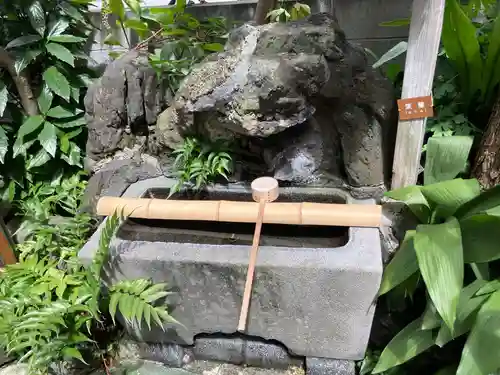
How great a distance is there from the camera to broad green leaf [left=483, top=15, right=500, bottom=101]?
2.14 m

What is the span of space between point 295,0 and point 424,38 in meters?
1.66

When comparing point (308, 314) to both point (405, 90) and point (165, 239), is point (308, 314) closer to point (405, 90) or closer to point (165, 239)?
point (165, 239)

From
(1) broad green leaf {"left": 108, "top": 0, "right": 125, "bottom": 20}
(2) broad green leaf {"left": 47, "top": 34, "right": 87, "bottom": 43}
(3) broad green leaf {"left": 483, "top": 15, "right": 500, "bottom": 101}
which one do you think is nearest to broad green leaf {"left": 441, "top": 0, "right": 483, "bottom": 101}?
(3) broad green leaf {"left": 483, "top": 15, "right": 500, "bottom": 101}

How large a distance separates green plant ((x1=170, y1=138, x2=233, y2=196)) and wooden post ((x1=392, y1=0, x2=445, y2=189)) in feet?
3.48

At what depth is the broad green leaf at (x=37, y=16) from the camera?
2.76 meters

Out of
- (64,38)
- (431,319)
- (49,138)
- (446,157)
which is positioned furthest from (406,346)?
(64,38)

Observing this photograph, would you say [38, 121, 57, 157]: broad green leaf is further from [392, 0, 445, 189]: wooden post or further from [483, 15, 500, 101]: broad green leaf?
[483, 15, 500, 101]: broad green leaf

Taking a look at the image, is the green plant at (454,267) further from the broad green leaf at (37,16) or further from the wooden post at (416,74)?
the broad green leaf at (37,16)

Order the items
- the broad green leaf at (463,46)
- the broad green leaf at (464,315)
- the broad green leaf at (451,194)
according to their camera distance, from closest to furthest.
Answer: the broad green leaf at (464,315) → the broad green leaf at (451,194) → the broad green leaf at (463,46)

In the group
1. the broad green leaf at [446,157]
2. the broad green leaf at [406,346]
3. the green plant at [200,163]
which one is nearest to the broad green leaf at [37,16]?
the green plant at [200,163]

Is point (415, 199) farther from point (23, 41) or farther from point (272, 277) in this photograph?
point (23, 41)

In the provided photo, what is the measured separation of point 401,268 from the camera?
1848 millimetres

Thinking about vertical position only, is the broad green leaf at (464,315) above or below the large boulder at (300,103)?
below

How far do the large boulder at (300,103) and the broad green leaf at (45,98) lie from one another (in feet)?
3.93
